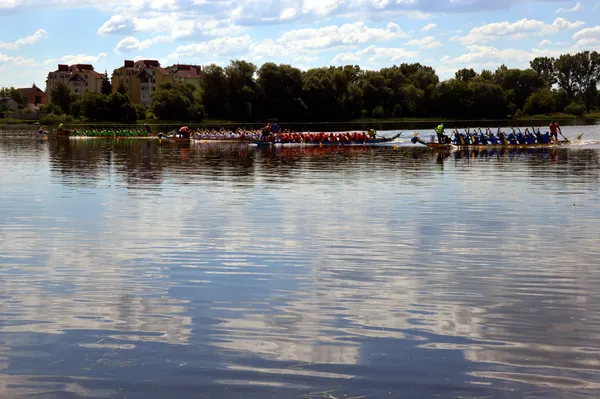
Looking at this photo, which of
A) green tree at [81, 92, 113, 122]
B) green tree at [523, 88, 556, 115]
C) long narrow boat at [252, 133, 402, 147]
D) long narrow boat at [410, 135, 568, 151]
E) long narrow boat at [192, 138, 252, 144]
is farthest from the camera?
green tree at [523, 88, 556, 115]

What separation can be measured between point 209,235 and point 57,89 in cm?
14285

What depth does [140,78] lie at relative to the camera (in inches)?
6973

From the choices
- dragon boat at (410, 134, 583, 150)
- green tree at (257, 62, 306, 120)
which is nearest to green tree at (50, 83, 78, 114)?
green tree at (257, 62, 306, 120)

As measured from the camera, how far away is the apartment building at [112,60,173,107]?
6944 inches

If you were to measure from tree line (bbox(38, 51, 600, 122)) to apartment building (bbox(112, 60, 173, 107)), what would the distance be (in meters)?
30.1

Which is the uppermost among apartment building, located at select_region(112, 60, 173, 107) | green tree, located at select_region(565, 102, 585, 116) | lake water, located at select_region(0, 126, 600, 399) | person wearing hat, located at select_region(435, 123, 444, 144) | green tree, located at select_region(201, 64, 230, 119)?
apartment building, located at select_region(112, 60, 173, 107)

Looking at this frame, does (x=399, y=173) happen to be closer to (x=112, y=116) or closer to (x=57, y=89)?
(x=112, y=116)

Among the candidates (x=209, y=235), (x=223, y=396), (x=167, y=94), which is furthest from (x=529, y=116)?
(x=223, y=396)

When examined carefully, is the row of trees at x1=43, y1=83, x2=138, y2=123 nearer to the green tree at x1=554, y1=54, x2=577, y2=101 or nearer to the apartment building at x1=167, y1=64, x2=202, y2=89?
the apartment building at x1=167, y1=64, x2=202, y2=89

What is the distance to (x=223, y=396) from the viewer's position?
7.20 meters

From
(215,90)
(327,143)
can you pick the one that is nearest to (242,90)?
(215,90)

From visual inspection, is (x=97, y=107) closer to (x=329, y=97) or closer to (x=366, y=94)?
(x=329, y=97)

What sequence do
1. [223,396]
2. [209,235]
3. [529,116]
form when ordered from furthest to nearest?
[529,116] < [209,235] < [223,396]

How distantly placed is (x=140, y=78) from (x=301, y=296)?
17352 centimetres
